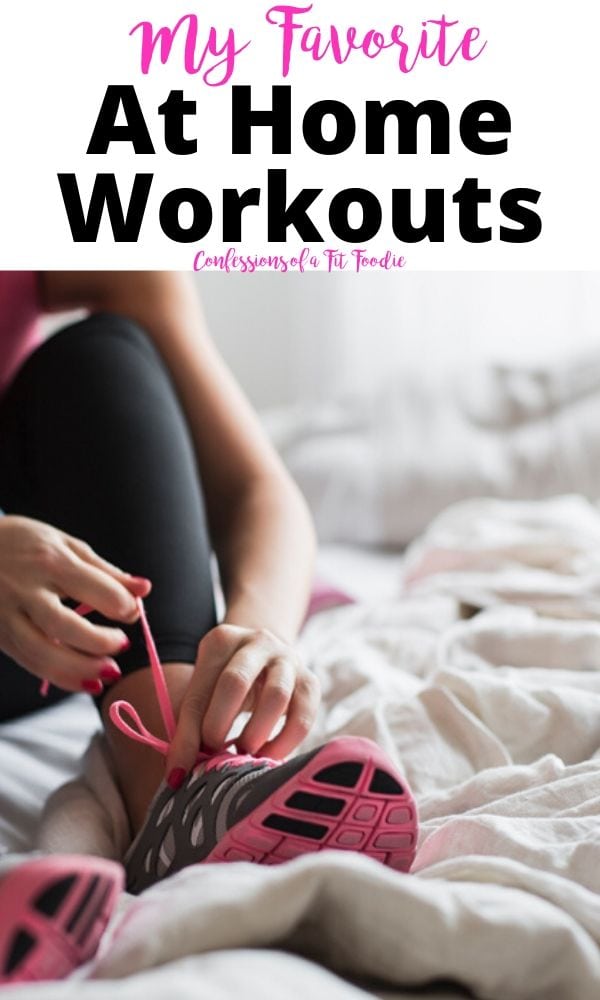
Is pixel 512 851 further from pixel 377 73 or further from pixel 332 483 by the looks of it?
pixel 377 73

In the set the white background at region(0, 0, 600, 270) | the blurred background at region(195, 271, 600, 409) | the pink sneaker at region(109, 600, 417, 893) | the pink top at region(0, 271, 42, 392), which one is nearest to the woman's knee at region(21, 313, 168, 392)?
the pink top at region(0, 271, 42, 392)

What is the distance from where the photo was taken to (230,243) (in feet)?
7.73

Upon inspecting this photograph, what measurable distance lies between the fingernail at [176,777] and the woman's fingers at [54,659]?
0.06 metres

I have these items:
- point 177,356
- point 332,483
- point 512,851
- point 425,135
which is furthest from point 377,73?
point 512,851

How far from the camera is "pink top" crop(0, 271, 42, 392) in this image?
114 cm

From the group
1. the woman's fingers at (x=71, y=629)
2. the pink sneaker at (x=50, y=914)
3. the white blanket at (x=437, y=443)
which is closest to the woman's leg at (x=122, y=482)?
the woman's fingers at (x=71, y=629)

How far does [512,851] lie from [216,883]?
0.18 m

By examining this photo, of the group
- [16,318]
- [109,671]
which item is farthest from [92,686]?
[16,318]

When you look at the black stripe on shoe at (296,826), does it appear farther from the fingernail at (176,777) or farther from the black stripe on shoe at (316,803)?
the fingernail at (176,777)

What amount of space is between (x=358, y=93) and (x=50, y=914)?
206cm

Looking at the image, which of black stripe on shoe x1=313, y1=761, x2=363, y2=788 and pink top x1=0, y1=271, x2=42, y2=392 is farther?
pink top x1=0, y1=271, x2=42, y2=392

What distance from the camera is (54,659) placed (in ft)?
2.12

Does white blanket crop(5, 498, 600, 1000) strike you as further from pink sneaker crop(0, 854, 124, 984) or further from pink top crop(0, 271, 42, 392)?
pink top crop(0, 271, 42, 392)

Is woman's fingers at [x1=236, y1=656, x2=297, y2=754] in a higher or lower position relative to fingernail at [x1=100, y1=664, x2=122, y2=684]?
lower
